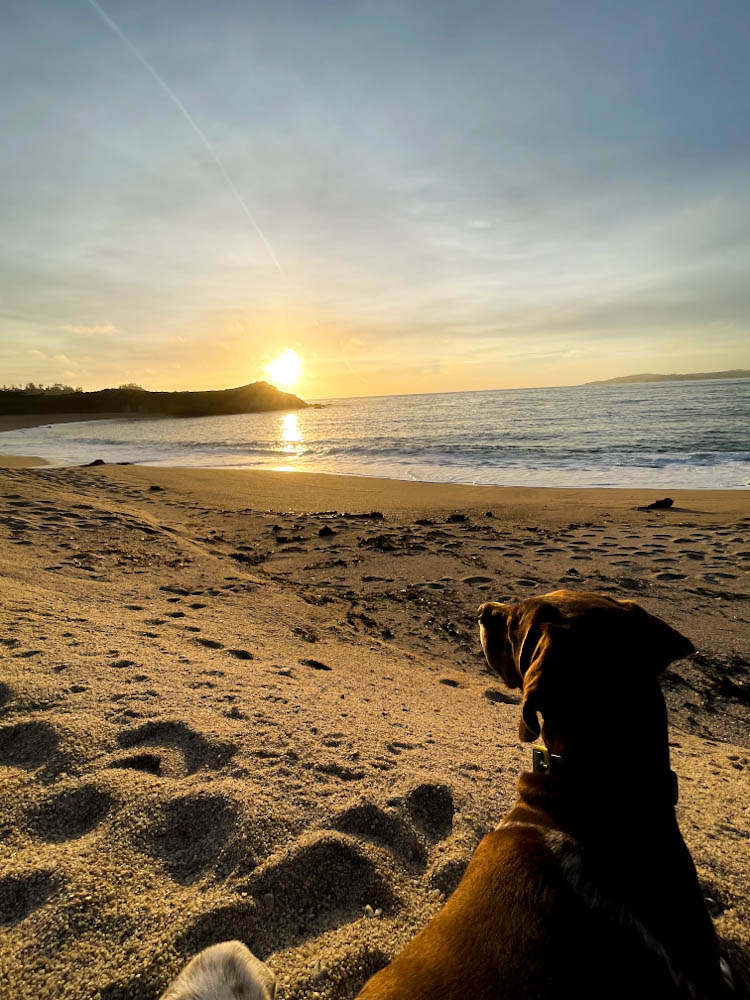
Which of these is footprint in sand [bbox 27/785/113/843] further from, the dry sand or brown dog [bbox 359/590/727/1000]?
brown dog [bbox 359/590/727/1000]

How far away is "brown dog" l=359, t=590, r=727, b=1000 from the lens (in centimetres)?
122

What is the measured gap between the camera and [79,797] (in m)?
2.04

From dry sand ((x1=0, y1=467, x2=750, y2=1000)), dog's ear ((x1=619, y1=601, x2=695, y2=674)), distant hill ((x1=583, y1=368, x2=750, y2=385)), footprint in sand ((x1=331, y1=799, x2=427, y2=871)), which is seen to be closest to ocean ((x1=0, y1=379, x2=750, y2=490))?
dry sand ((x1=0, y1=467, x2=750, y2=1000))

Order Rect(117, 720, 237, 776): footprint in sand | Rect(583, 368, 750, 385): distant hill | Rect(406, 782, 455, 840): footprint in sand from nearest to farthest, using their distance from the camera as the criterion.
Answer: Rect(406, 782, 455, 840): footprint in sand, Rect(117, 720, 237, 776): footprint in sand, Rect(583, 368, 750, 385): distant hill

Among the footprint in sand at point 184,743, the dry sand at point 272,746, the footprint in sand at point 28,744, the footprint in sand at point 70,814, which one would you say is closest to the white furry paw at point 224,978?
the dry sand at point 272,746

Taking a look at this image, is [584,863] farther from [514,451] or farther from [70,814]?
[514,451]

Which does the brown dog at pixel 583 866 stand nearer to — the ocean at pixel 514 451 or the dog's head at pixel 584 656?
the dog's head at pixel 584 656

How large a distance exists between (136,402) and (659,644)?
93.3 meters

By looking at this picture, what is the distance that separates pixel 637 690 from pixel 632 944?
0.75 metres

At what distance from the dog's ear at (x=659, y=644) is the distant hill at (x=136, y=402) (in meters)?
81.6

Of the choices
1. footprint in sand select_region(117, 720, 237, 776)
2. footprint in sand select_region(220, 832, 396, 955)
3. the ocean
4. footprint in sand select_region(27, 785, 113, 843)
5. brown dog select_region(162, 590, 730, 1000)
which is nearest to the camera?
brown dog select_region(162, 590, 730, 1000)

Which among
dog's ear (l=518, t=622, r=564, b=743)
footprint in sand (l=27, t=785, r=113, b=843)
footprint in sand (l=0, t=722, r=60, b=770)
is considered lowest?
footprint in sand (l=27, t=785, r=113, b=843)

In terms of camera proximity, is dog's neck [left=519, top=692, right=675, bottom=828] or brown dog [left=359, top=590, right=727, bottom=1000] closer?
brown dog [left=359, top=590, right=727, bottom=1000]

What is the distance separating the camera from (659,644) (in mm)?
1973
